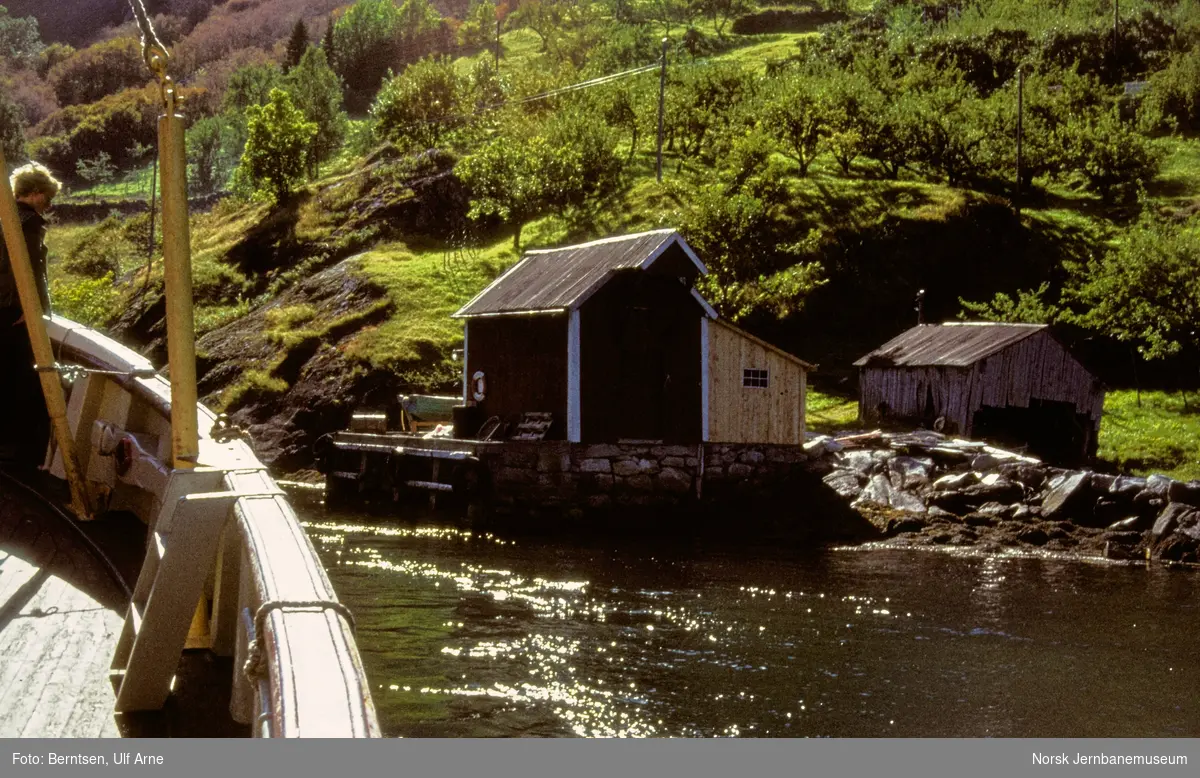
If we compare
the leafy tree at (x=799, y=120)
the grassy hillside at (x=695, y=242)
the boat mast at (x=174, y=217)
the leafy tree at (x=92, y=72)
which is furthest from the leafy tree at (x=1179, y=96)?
the boat mast at (x=174, y=217)

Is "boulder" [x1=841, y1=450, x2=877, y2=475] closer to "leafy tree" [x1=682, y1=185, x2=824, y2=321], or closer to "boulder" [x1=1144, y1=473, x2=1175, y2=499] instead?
"boulder" [x1=1144, y1=473, x2=1175, y2=499]

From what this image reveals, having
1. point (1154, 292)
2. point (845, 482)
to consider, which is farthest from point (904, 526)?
point (1154, 292)

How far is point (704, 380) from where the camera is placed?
31484 mm

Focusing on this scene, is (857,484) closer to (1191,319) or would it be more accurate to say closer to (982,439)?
(982,439)

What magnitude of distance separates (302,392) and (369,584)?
24505 millimetres

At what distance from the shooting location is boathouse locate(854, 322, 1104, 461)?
1409 inches

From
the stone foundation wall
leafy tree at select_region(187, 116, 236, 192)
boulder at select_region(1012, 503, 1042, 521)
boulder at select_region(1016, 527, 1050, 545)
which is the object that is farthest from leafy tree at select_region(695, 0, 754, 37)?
boulder at select_region(1016, 527, 1050, 545)

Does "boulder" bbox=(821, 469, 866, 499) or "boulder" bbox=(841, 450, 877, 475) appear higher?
"boulder" bbox=(841, 450, 877, 475)

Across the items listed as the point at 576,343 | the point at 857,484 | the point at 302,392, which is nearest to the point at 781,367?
the point at 857,484

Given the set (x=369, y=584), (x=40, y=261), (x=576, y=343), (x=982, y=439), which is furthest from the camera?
(x=982, y=439)

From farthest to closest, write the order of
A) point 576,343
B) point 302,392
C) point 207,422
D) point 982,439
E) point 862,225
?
point 862,225 → point 302,392 → point 982,439 → point 576,343 → point 207,422

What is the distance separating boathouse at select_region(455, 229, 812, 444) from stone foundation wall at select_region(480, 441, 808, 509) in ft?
1.59

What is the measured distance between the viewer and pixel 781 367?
3234 centimetres

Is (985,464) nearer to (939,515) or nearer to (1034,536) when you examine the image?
(939,515)
